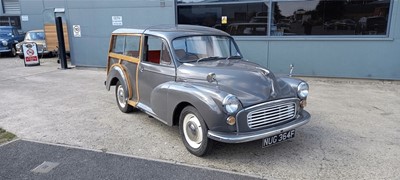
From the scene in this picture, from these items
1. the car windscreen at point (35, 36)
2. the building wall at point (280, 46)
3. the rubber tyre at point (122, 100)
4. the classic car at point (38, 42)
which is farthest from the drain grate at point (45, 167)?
the car windscreen at point (35, 36)

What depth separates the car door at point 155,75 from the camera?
4.47 meters

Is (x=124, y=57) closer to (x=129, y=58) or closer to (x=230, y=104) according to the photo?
(x=129, y=58)

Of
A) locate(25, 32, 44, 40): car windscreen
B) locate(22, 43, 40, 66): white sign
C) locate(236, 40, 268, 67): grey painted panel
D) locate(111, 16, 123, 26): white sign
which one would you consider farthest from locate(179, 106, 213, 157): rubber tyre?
locate(25, 32, 44, 40): car windscreen

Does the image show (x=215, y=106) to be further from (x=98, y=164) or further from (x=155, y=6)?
(x=155, y=6)

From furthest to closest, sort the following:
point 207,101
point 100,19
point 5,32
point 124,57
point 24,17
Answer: point 24,17, point 5,32, point 100,19, point 124,57, point 207,101

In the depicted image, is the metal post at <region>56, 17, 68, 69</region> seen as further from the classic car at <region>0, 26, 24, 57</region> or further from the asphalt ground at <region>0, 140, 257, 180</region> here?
the asphalt ground at <region>0, 140, 257, 180</region>

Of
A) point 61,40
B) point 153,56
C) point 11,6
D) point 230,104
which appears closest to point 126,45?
point 153,56

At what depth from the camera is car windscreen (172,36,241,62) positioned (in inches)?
183

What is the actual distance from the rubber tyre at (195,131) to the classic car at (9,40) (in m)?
16.7

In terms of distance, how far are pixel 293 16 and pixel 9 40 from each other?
16.0m

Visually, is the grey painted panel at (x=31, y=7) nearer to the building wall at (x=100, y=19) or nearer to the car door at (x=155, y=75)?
the building wall at (x=100, y=19)

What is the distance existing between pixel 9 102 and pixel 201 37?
5151mm

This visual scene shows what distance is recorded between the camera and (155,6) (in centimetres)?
1055

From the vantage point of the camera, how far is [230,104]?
11.4 ft
